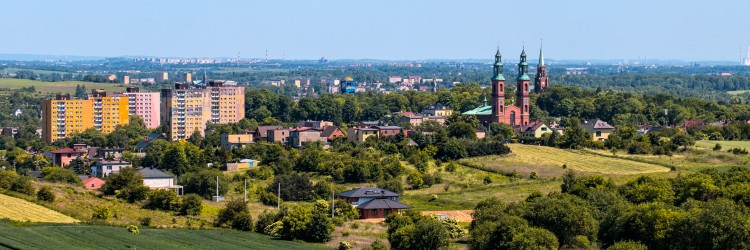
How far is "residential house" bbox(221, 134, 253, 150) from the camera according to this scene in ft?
234

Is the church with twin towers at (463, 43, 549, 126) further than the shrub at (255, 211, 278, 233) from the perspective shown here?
Yes

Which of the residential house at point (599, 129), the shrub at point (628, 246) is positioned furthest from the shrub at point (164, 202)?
the residential house at point (599, 129)

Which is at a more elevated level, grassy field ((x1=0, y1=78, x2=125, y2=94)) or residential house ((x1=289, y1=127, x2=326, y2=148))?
residential house ((x1=289, y1=127, x2=326, y2=148))

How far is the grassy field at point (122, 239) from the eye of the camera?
3147 centimetres

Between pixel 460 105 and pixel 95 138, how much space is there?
94.7 ft

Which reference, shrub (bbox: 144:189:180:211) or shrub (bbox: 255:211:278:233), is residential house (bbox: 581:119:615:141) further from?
shrub (bbox: 255:211:278:233)

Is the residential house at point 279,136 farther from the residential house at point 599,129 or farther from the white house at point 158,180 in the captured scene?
the white house at point 158,180

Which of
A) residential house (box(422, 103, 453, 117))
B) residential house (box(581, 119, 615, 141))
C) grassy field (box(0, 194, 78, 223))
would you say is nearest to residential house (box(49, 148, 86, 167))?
residential house (box(581, 119, 615, 141))

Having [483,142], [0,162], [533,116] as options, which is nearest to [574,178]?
[483,142]

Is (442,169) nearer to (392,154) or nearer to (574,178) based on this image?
(392,154)

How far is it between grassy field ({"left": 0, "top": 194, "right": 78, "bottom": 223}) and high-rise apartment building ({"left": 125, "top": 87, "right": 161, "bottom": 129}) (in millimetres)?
60261

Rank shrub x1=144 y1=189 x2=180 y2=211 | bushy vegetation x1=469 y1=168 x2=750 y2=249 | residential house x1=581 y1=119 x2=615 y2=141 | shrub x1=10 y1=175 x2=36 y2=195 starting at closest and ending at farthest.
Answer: bushy vegetation x1=469 y1=168 x2=750 y2=249 < shrub x1=10 y1=175 x2=36 y2=195 < shrub x1=144 y1=189 x2=180 y2=211 < residential house x1=581 y1=119 x2=615 y2=141

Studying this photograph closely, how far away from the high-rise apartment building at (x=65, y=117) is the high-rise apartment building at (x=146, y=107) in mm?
5755

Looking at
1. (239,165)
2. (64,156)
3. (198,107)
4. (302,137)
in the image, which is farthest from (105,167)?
(198,107)
